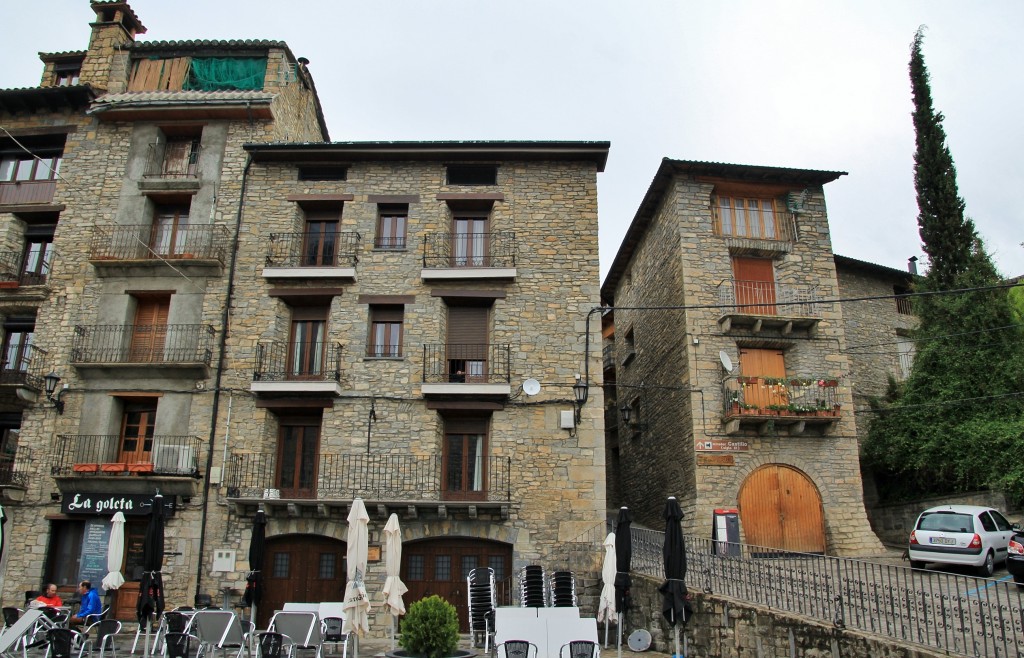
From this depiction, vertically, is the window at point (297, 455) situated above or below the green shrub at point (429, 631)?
above

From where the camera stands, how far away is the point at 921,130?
72.3ft

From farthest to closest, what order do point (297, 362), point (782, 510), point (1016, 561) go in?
point (782, 510) → point (297, 362) → point (1016, 561)

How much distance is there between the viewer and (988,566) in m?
13.4

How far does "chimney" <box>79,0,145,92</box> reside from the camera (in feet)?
63.5

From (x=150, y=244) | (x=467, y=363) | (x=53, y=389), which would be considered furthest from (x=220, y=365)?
(x=467, y=363)

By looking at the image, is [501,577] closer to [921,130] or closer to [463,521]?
[463,521]

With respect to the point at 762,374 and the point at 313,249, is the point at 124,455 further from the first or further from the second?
the point at 762,374

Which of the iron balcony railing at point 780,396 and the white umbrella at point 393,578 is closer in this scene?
the white umbrella at point 393,578

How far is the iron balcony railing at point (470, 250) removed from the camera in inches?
672

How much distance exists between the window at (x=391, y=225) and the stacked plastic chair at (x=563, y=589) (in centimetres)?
842

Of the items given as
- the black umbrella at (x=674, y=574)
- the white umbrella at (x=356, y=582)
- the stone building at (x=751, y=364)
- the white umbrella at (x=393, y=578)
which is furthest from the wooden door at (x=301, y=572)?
the stone building at (x=751, y=364)

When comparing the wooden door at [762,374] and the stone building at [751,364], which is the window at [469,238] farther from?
the wooden door at [762,374]

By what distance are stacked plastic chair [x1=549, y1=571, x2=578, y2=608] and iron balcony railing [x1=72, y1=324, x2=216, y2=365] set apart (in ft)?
29.8

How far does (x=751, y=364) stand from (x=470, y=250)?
300 inches
